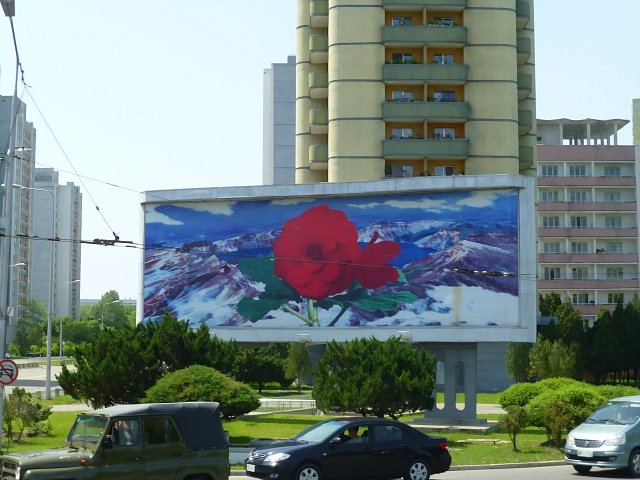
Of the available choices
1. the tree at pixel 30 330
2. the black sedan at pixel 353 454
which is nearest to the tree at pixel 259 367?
the black sedan at pixel 353 454

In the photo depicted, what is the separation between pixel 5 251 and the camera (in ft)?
90.8

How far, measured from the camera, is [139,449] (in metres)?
16.7

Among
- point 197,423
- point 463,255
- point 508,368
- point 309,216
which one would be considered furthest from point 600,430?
point 508,368

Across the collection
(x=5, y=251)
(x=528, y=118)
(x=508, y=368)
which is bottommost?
(x=508, y=368)

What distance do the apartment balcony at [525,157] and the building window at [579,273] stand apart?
44.1 metres

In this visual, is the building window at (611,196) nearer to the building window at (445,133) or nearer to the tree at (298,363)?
the building window at (445,133)

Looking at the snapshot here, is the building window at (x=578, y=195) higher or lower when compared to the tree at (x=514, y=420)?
higher

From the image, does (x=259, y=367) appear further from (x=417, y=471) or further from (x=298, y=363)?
(x=417, y=471)

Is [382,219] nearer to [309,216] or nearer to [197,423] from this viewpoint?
[309,216]

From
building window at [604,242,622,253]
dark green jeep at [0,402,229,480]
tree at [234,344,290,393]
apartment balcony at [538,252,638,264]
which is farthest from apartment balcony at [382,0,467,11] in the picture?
dark green jeep at [0,402,229,480]

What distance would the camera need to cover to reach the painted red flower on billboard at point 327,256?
49875mm

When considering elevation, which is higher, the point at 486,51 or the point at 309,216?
the point at 486,51

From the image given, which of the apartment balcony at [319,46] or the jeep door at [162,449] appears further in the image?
the apartment balcony at [319,46]

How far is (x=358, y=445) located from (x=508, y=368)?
156ft
